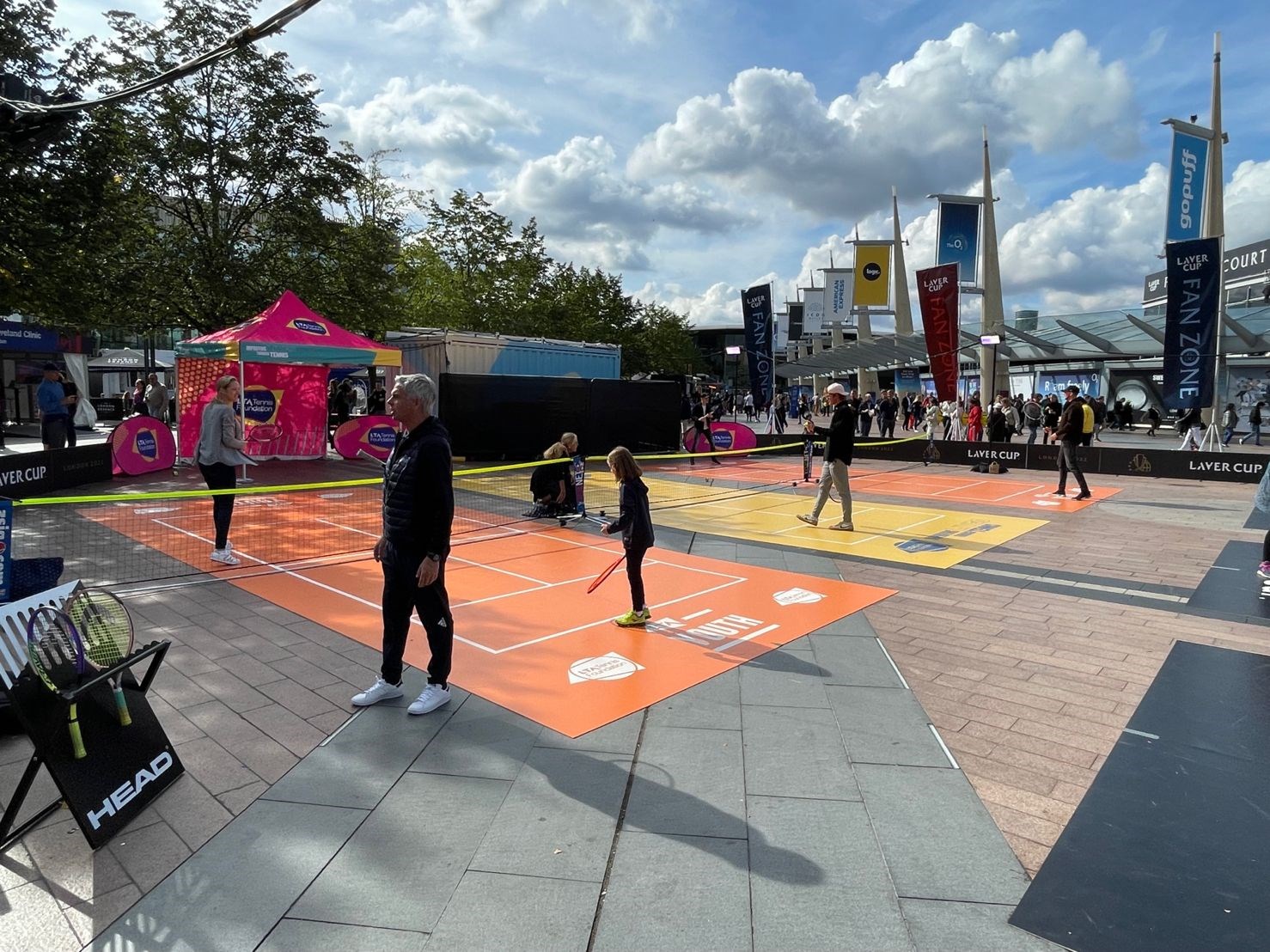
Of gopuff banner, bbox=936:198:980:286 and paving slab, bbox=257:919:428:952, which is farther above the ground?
gopuff banner, bbox=936:198:980:286

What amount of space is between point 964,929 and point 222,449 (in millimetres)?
7939

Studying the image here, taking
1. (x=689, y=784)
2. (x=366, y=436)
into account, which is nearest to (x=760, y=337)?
(x=366, y=436)

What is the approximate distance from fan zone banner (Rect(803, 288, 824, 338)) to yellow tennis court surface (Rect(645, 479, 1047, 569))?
120 ft

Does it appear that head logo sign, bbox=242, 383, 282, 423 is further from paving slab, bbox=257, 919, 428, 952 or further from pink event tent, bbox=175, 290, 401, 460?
paving slab, bbox=257, 919, 428, 952

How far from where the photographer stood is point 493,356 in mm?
21328

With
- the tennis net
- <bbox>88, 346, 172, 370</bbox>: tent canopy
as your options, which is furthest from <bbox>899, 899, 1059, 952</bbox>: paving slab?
<bbox>88, 346, 172, 370</bbox>: tent canopy

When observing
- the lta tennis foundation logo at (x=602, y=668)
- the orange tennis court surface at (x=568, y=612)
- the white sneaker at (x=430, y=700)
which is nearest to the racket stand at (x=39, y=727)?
the white sneaker at (x=430, y=700)

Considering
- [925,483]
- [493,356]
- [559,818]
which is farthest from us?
[493,356]

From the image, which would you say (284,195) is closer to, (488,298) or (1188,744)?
(488,298)

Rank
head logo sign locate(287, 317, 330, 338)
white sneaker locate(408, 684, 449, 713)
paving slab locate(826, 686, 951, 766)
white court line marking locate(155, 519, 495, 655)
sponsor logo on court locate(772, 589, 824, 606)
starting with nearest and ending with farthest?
1. paving slab locate(826, 686, 951, 766)
2. white sneaker locate(408, 684, 449, 713)
3. white court line marking locate(155, 519, 495, 655)
4. sponsor logo on court locate(772, 589, 824, 606)
5. head logo sign locate(287, 317, 330, 338)

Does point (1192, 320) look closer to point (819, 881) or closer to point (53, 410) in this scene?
point (819, 881)

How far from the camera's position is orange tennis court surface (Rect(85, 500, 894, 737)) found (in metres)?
5.04

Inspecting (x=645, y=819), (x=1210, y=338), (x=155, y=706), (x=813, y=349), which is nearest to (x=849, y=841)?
(x=645, y=819)

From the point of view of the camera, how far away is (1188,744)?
4.19m
